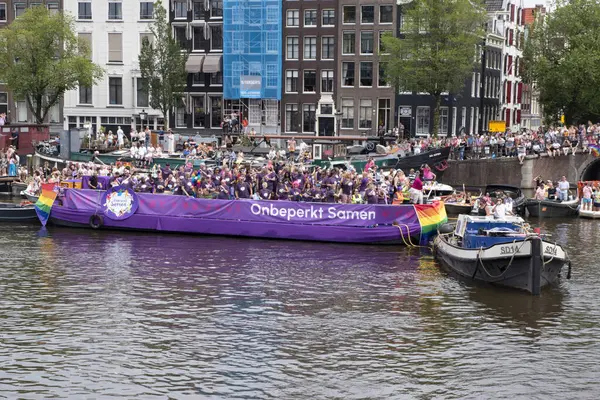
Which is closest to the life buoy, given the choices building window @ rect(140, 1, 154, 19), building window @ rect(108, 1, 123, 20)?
building window @ rect(140, 1, 154, 19)

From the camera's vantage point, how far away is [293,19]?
3246 inches

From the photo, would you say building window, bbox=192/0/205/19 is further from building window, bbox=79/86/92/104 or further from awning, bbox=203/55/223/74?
building window, bbox=79/86/92/104

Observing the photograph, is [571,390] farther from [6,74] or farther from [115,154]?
[6,74]

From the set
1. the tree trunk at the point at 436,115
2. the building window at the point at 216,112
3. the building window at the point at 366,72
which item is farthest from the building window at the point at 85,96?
the tree trunk at the point at 436,115

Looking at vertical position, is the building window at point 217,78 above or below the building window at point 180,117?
above

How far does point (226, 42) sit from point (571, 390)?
66.1 m

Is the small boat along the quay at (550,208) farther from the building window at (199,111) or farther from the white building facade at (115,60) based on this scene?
the white building facade at (115,60)

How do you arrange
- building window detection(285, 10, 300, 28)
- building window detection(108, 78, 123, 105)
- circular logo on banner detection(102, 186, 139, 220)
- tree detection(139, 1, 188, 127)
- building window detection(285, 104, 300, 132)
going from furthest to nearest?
1. building window detection(108, 78, 123, 105)
2. building window detection(285, 104, 300, 132)
3. building window detection(285, 10, 300, 28)
4. tree detection(139, 1, 188, 127)
5. circular logo on banner detection(102, 186, 139, 220)

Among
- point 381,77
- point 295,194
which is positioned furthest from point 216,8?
point 295,194

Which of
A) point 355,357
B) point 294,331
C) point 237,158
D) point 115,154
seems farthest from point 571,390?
point 115,154

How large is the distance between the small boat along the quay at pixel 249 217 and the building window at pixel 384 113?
42068mm

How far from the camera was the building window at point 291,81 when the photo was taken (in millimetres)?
83125

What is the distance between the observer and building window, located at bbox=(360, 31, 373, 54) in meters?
80.9

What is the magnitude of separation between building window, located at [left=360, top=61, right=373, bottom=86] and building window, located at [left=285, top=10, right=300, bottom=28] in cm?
698
